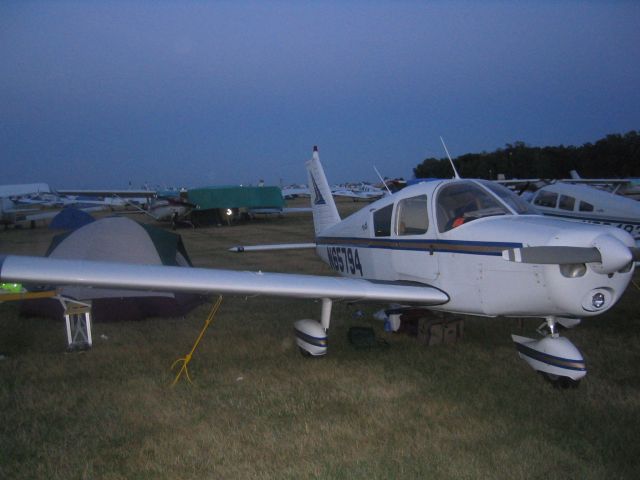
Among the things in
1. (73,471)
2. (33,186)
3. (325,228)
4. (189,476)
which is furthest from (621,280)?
(33,186)

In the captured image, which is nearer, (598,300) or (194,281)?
(598,300)

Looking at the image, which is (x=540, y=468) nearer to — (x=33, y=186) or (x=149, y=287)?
(x=149, y=287)

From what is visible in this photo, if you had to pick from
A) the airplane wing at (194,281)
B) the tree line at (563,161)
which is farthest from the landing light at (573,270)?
the tree line at (563,161)

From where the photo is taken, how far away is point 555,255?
4125 millimetres

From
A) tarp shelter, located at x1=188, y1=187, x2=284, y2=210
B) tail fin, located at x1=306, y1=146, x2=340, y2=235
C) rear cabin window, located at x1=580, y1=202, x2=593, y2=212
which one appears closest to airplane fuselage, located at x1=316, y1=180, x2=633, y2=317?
tail fin, located at x1=306, y1=146, x2=340, y2=235

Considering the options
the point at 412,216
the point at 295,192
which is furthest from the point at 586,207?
the point at 295,192

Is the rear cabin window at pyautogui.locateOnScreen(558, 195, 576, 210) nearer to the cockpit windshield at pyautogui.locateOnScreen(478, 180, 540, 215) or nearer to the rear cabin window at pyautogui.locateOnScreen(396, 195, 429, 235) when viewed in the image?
the cockpit windshield at pyautogui.locateOnScreen(478, 180, 540, 215)

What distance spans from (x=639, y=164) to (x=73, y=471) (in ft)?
171

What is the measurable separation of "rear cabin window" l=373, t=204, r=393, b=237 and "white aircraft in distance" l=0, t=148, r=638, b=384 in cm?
1

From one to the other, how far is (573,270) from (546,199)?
295 inches

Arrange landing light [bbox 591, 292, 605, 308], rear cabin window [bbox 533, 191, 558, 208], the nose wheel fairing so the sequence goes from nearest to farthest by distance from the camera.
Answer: landing light [bbox 591, 292, 605, 308] < the nose wheel fairing < rear cabin window [bbox 533, 191, 558, 208]

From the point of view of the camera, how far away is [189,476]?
131 inches

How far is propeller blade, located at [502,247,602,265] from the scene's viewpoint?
13.2 ft

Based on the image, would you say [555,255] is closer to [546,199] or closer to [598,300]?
[598,300]
